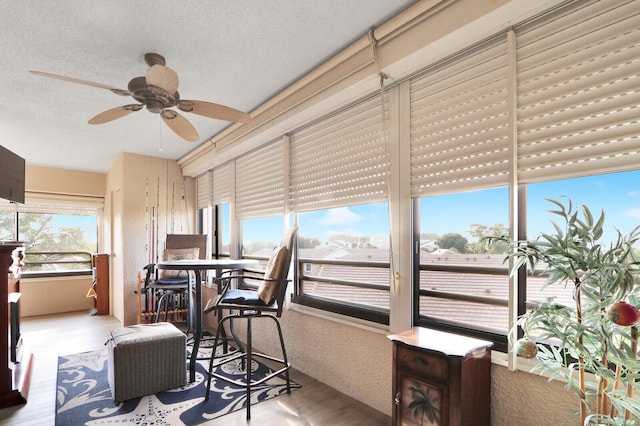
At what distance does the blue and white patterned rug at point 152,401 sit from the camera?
7.26 ft

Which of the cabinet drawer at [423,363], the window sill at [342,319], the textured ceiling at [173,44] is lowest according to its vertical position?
the window sill at [342,319]

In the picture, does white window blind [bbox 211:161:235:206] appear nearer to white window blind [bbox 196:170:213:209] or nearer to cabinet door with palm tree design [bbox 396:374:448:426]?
white window blind [bbox 196:170:213:209]

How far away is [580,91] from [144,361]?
3.11 metres

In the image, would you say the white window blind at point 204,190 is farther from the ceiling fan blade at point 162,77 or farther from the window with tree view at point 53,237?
the ceiling fan blade at point 162,77

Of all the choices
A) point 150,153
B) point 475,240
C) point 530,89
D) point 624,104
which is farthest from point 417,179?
point 150,153

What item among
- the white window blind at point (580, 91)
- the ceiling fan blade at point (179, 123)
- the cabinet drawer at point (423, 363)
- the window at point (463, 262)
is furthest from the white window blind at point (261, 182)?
the white window blind at point (580, 91)

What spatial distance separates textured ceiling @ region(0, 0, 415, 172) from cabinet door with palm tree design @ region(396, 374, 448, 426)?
78.0 inches

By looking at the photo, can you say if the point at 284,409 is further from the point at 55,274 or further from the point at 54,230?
the point at 54,230

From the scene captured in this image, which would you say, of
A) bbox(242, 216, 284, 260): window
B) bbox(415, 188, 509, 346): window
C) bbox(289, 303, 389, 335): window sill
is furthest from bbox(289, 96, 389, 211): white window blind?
bbox(289, 303, 389, 335): window sill

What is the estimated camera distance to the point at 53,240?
594 cm

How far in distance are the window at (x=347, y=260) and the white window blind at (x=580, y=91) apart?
109 centimetres

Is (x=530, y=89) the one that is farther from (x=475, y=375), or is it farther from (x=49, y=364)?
(x=49, y=364)

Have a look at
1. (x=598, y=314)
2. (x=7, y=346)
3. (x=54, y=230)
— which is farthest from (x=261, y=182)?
(x=54, y=230)

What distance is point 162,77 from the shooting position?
2061mm
